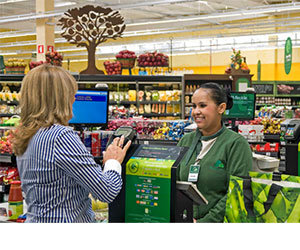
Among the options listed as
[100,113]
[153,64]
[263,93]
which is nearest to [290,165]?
[100,113]

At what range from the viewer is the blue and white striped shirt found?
5.57ft

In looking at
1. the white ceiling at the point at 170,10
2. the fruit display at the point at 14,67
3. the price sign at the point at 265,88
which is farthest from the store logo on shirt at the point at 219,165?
the price sign at the point at 265,88

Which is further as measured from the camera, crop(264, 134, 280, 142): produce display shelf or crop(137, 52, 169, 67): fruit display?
crop(137, 52, 169, 67): fruit display

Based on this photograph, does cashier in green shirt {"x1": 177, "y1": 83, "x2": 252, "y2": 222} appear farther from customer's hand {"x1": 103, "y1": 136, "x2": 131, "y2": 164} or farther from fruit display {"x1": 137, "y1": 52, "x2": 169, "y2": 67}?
fruit display {"x1": 137, "y1": 52, "x2": 169, "y2": 67}

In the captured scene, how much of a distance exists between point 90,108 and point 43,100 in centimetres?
195

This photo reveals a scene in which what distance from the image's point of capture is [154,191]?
65.1 inches

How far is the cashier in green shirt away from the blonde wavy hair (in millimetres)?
772

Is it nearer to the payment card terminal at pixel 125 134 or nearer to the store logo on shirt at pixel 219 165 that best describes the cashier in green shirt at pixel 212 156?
the store logo on shirt at pixel 219 165

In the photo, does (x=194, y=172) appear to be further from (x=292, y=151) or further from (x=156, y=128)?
(x=156, y=128)

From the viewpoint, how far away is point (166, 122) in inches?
223

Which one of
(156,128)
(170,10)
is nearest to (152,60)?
(156,128)

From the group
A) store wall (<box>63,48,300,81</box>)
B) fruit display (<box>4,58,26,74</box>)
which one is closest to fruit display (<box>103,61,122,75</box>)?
fruit display (<box>4,58,26,74</box>)
